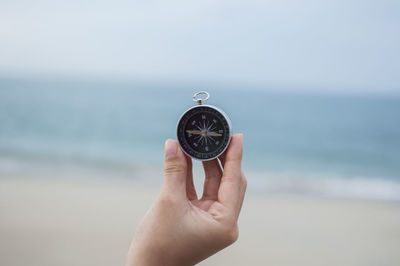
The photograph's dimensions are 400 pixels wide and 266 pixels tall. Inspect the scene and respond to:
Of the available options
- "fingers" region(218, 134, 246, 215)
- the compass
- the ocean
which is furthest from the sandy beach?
"fingers" region(218, 134, 246, 215)

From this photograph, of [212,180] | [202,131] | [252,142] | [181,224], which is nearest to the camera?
[181,224]

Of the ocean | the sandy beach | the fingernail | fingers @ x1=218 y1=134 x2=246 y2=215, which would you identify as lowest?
fingers @ x1=218 y1=134 x2=246 y2=215

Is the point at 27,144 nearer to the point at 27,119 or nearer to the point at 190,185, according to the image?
the point at 27,119

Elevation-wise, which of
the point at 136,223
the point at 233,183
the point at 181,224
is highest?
the point at 136,223

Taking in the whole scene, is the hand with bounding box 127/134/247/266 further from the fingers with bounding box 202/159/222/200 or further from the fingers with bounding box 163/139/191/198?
the fingers with bounding box 202/159/222/200

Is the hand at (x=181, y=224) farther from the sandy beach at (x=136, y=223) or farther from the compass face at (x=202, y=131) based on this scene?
the sandy beach at (x=136, y=223)

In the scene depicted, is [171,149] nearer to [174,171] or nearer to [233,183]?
[174,171]

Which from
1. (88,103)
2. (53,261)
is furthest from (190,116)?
(88,103)

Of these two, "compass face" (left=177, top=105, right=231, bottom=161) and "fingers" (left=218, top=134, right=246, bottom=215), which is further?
"compass face" (left=177, top=105, right=231, bottom=161)

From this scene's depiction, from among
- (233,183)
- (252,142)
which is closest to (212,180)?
(233,183)
